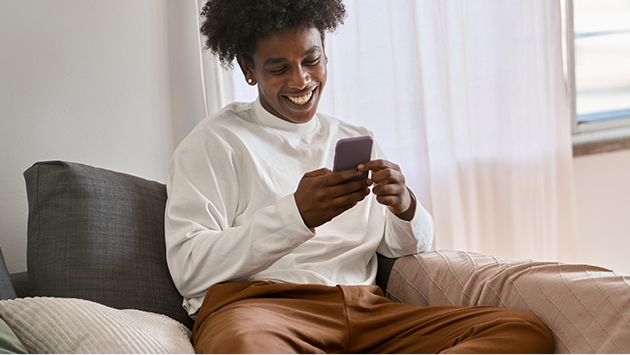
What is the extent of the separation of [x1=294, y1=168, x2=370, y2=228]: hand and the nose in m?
0.33

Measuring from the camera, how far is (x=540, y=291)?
3.81 ft

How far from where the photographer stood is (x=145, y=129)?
5.62 ft

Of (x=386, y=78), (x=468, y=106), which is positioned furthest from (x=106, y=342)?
(x=468, y=106)

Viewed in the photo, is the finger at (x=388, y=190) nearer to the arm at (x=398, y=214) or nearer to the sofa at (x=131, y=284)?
the arm at (x=398, y=214)

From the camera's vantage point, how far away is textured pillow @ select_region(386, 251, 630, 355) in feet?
3.36

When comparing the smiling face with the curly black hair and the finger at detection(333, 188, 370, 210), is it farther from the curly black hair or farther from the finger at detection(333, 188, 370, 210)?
the finger at detection(333, 188, 370, 210)

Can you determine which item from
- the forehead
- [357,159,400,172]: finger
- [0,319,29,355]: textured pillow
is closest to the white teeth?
the forehead

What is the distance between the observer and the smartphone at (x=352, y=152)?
1.09 meters

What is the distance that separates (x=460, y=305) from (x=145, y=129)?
1.07m

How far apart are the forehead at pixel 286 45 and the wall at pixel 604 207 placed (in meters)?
1.63

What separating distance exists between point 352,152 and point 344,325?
380mm

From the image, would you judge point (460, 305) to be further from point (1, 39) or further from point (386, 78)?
point (1, 39)

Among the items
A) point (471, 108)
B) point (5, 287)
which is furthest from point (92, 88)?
point (471, 108)

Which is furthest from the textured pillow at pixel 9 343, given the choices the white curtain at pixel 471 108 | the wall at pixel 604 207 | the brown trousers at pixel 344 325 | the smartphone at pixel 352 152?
the wall at pixel 604 207
